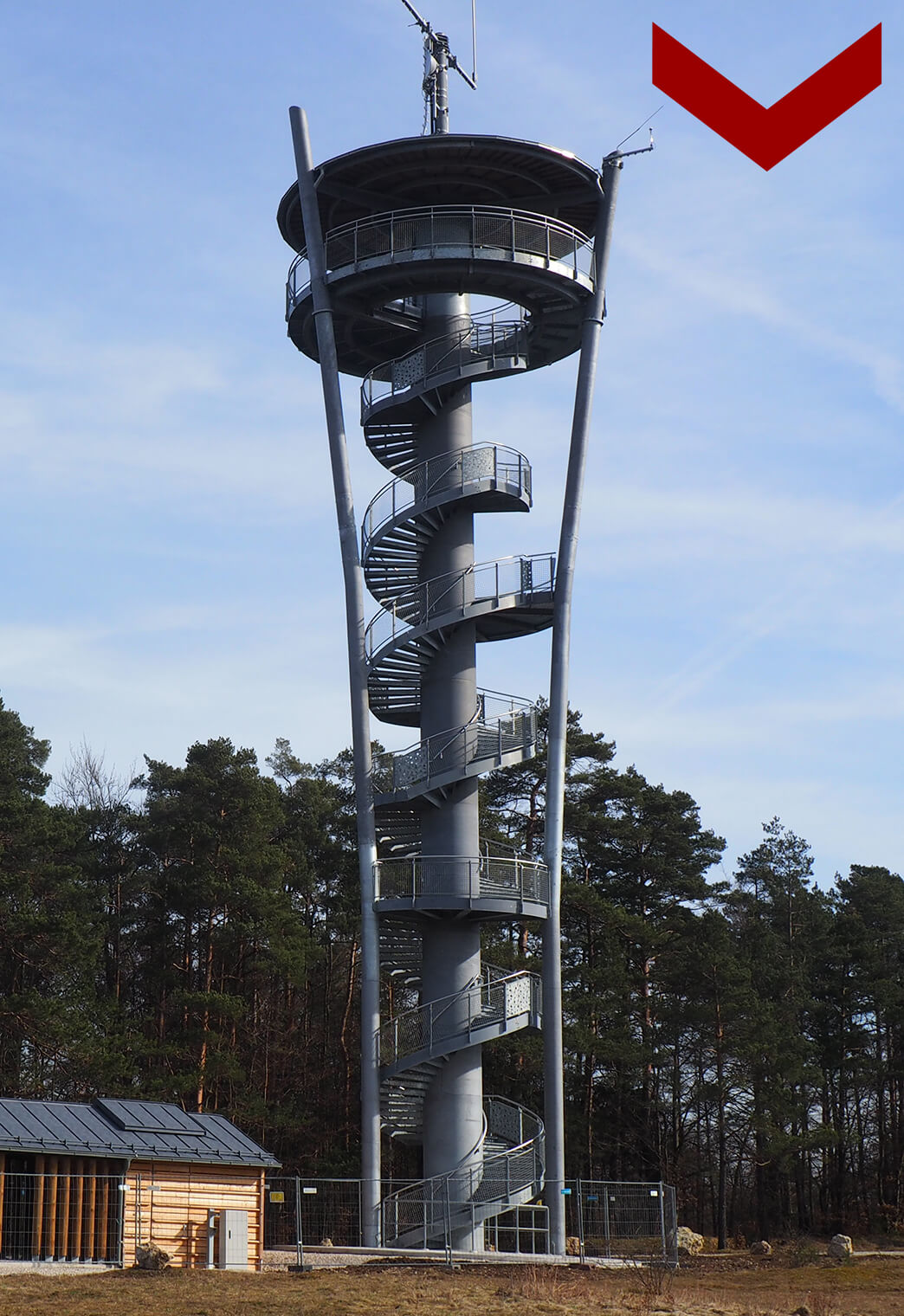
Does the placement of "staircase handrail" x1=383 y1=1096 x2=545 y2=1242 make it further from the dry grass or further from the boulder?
the boulder

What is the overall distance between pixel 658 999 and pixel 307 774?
2036 centimetres

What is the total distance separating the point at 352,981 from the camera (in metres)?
56.5

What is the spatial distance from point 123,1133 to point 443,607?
1232cm

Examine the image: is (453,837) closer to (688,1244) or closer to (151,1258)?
(151,1258)

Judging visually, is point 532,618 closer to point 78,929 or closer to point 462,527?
point 462,527

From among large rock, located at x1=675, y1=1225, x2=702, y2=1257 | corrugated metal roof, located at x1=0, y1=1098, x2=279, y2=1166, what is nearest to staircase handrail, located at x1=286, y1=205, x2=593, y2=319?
corrugated metal roof, located at x1=0, y1=1098, x2=279, y2=1166

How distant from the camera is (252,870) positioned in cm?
4953

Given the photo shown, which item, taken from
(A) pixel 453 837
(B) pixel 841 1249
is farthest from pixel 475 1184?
(B) pixel 841 1249

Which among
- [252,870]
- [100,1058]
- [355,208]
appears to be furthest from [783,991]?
[355,208]

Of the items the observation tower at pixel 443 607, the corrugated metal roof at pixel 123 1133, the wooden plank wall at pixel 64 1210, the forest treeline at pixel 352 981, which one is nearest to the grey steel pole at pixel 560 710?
the observation tower at pixel 443 607

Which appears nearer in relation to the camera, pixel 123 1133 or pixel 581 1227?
pixel 123 1133

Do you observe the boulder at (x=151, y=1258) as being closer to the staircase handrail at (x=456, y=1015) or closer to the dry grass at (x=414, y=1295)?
the dry grass at (x=414, y=1295)

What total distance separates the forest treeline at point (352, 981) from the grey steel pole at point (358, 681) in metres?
12.8

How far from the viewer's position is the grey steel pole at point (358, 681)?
31578 millimetres
